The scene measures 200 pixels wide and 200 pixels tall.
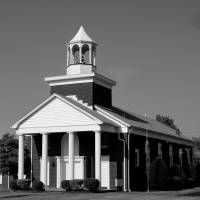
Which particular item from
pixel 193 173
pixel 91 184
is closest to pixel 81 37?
pixel 91 184

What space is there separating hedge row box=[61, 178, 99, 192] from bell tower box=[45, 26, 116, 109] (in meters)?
8.03

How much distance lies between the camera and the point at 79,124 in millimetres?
40406

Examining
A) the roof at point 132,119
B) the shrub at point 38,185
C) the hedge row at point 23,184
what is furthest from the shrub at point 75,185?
the roof at point 132,119

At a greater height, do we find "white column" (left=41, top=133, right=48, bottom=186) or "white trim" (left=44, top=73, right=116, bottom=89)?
"white trim" (left=44, top=73, right=116, bottom=89)

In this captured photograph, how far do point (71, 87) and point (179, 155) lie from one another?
20.2 m

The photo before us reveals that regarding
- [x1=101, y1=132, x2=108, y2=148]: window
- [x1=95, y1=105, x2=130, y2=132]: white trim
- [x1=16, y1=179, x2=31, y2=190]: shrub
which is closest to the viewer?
[x1=16, y1=179, x2=31, y2=190]: shrub

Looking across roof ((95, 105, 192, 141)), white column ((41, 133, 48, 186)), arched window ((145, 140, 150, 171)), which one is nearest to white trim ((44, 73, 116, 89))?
roof ((95, 105, 192, 141))

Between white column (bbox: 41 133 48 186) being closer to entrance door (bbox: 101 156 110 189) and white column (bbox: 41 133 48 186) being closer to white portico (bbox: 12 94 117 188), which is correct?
white portico (bbox: 12 94 117 188)

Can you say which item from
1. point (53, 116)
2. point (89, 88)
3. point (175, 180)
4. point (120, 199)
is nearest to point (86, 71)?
Answer: point (89, 88)

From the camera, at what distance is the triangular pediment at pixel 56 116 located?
133ft

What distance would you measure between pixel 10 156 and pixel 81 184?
1088 cm

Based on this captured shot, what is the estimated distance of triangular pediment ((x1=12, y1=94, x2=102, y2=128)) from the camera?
40.4 meters

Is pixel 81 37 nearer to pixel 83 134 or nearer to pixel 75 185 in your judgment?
pixel 83 134

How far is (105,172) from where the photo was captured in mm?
42656
